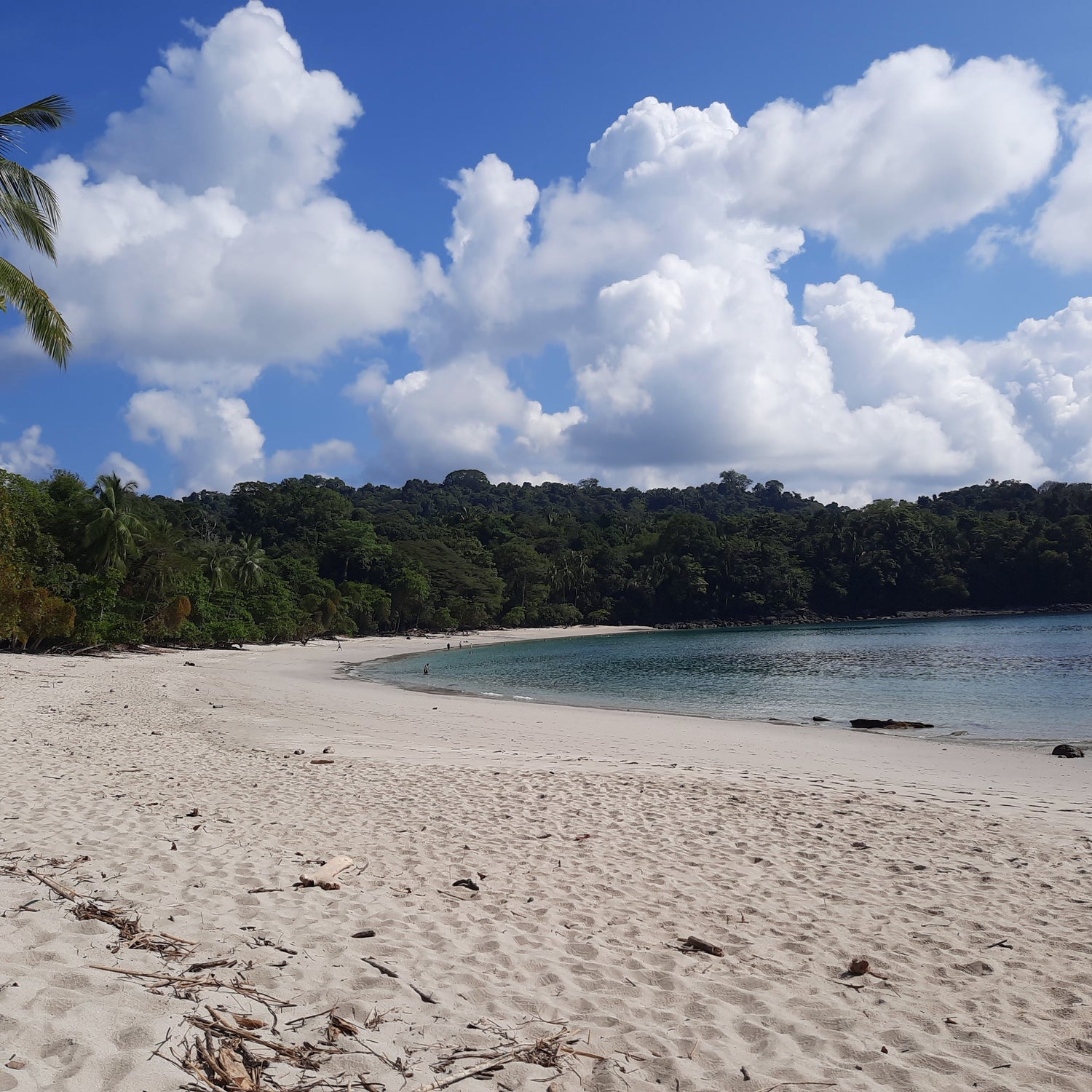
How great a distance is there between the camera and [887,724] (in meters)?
19.3

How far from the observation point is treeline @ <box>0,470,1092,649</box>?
2467 inches

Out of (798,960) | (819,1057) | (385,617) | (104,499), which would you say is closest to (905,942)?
(798,960)

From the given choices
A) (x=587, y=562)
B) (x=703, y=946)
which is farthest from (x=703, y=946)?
(x=587, y=562)

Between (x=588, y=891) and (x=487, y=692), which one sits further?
(x=487, y=692)

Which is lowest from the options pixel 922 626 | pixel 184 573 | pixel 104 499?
pixel 922 626

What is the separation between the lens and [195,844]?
247 inches

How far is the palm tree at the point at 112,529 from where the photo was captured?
123 ft

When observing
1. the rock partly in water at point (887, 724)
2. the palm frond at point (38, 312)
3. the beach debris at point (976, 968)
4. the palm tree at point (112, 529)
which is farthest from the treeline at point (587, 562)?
the beach debris at point (976, 968)

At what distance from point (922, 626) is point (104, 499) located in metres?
79.1

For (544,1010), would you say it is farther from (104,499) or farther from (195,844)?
(104,499)

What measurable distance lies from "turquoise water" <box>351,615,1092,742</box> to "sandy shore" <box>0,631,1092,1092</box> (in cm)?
1194

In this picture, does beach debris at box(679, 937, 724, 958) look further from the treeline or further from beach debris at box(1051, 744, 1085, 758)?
the treeline

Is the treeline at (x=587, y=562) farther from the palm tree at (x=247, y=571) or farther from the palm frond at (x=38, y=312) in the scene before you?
the palm frond at (x=38, y=312)

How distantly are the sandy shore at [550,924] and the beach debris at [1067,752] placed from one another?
364 centimetres
